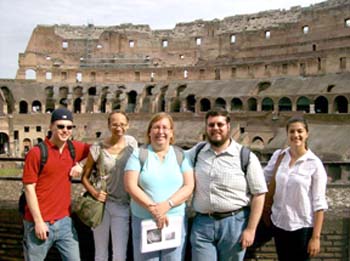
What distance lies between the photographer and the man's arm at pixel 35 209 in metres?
3.58

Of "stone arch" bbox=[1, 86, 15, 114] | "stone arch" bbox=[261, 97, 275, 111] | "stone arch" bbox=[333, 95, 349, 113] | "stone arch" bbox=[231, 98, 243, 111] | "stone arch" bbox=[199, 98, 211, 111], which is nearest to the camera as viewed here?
"stone arch" bbox=[333, 95, 349, 113]

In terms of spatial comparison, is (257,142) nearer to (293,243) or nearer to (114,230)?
(293,243)

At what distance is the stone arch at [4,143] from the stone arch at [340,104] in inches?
957

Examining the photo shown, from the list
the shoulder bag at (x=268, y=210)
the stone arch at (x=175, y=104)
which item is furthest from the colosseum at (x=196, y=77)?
the shoulder bag at (x=268, y=210)

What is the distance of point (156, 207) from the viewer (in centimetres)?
346

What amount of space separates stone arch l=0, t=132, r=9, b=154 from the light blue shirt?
32.2m

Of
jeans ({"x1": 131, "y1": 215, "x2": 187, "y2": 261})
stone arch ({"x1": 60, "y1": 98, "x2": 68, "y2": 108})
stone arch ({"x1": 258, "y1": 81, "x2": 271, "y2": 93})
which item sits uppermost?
stone arch ({"x1": 258, "y1": 81, "x2": 271, "y2": 93})

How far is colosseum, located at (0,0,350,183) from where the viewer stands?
28094 mm

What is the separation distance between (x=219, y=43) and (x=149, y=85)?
8484mm

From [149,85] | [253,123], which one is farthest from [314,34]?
[149,85]

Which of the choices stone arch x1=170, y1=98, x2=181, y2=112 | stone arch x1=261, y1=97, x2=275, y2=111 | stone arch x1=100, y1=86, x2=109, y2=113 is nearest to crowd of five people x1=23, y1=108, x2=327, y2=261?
stone arch x1=261, y1=97, x2=275, y2=111

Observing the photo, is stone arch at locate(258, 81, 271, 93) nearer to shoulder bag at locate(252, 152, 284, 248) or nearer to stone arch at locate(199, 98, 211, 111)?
stone arch at locate(199, 98, 211, 111)

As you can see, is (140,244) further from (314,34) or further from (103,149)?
(314,34)

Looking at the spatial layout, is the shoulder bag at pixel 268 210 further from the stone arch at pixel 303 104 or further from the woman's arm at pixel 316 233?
the stone arch at pixel 303 104
